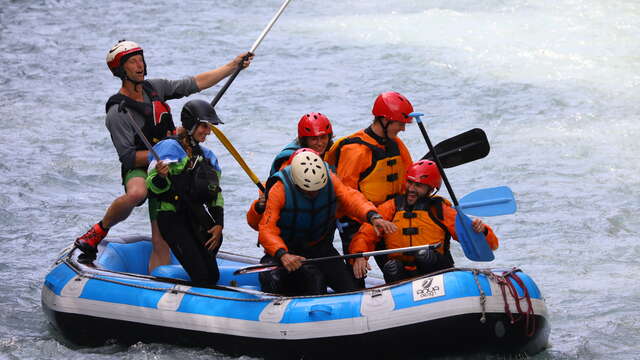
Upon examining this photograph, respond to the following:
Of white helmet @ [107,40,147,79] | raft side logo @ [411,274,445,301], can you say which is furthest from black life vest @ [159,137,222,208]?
raft side logo @ [411,274,445,301]

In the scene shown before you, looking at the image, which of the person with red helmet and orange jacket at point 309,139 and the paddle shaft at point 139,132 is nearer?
the paddle shaft at point 139,132

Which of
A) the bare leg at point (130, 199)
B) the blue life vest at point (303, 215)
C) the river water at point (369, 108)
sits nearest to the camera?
the blue life vest at point (303, 215)

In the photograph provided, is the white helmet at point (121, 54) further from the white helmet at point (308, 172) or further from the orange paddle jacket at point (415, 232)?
the orange paddle jacket at point (415, 232)

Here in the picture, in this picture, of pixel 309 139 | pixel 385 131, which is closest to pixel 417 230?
pixel 385 131

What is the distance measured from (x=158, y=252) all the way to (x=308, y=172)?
1.38 meters

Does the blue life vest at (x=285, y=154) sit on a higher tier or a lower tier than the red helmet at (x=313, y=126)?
lower

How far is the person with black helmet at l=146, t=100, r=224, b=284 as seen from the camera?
5125 mm

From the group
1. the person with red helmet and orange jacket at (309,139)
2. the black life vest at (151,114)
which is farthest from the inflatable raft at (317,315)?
the black life vest at (151,114)

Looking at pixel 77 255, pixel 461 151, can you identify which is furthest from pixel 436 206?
pixel 77 255

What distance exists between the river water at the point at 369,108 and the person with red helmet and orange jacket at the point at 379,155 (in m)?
1.16

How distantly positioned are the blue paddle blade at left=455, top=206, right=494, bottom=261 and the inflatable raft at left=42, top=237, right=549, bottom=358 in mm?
152

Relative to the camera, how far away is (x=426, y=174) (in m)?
5.06

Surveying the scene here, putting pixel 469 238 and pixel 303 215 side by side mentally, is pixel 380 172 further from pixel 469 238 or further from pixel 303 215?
pixel 469 238

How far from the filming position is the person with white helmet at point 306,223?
192 inches
